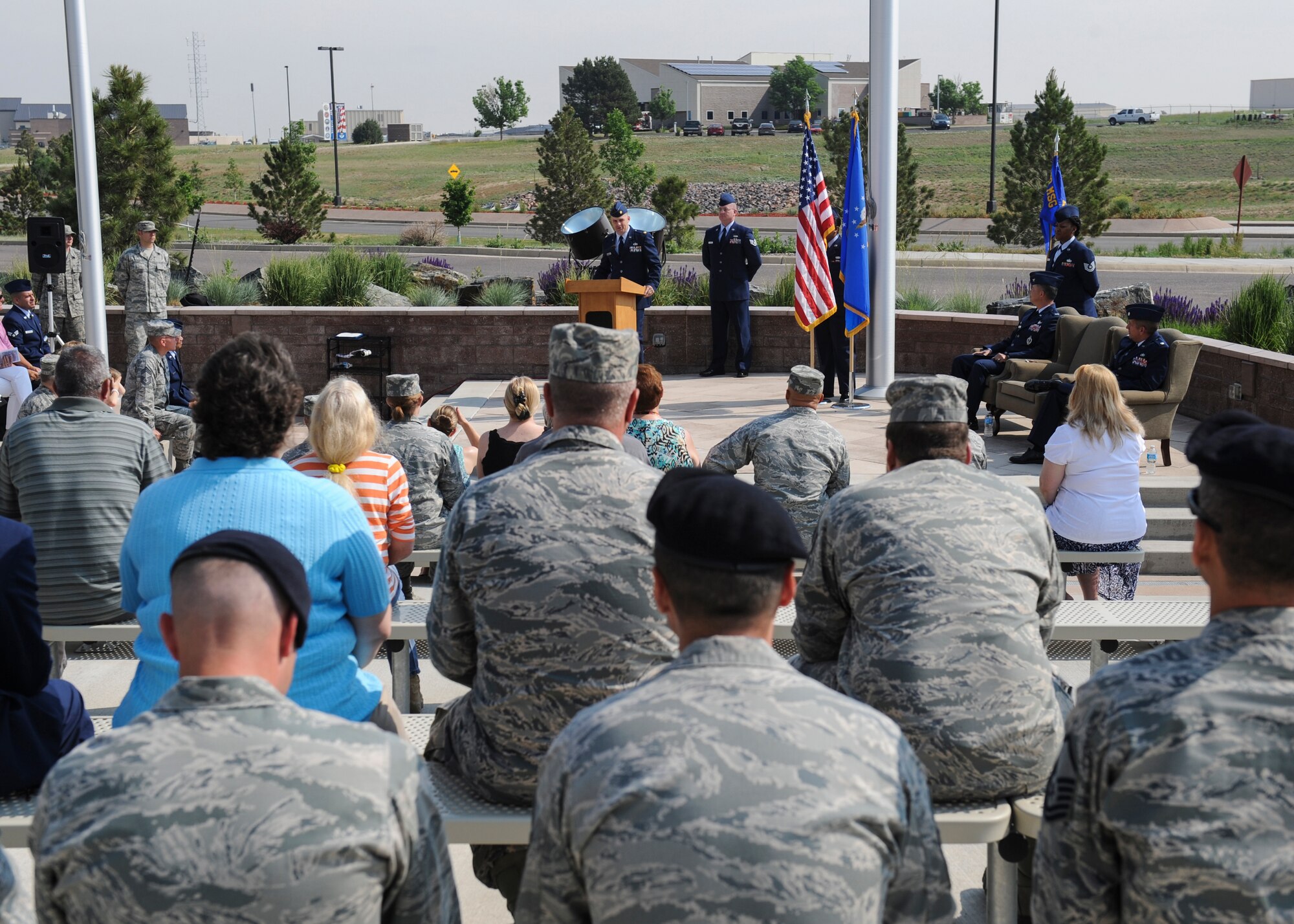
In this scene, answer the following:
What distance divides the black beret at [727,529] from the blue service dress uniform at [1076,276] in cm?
1044

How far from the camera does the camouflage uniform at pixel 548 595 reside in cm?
313

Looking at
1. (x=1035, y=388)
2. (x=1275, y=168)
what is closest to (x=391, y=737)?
(x=1035, y=388)

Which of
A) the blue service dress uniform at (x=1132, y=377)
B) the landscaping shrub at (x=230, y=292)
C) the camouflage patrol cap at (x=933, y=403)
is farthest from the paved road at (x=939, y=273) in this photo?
the camouflage patrol cap at (x=933, y=403)

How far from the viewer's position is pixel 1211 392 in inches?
462

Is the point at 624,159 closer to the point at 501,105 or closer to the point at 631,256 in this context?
the point at 631,256

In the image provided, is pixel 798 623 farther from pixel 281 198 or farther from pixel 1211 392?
pixel 281 198

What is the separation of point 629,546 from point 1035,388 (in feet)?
27.0

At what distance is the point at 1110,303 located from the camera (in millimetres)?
14648

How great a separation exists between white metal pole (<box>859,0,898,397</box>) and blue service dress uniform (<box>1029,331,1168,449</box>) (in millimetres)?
2996

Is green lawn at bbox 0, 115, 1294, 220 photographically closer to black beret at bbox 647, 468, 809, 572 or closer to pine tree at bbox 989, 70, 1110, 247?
pine tree at bbox 989, 70, 1110, 247

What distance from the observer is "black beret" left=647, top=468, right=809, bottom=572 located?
2219mm

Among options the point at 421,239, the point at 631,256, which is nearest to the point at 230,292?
the point at 631,256

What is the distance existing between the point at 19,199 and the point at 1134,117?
101 metres

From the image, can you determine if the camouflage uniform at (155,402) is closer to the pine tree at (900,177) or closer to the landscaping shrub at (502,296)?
the landscaping shrub at (502,296)
